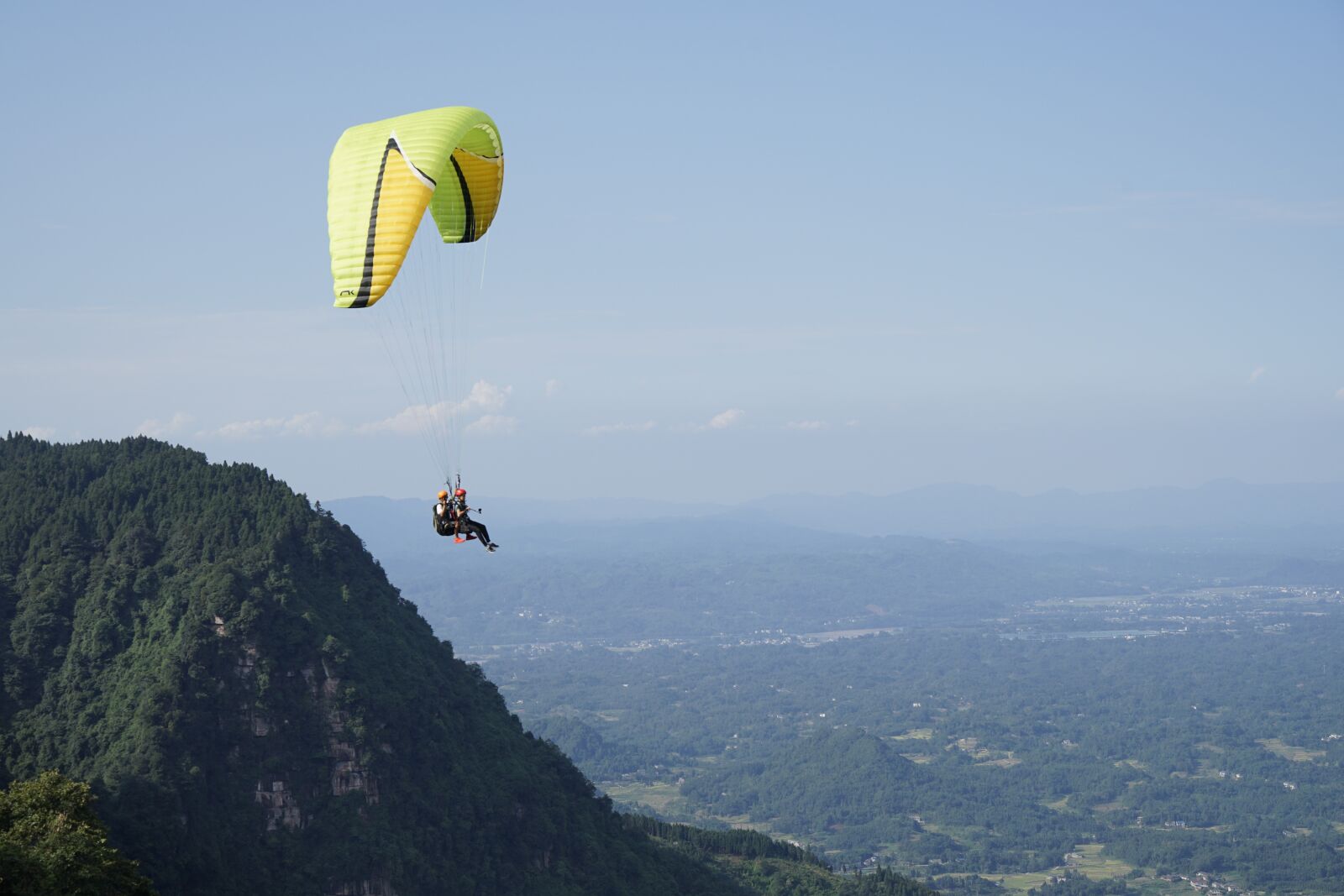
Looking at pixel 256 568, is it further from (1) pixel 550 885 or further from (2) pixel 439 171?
(2) pixel 439 171

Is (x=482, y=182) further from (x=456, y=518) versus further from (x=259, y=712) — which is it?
(x=259, y=712)

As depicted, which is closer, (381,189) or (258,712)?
(381,189)

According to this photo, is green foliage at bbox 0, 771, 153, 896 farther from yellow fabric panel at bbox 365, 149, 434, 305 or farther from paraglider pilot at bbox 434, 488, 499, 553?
yellow fabric panel at bbox 365, 149, 434, 305

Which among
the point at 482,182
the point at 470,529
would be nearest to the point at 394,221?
the point at 482,182

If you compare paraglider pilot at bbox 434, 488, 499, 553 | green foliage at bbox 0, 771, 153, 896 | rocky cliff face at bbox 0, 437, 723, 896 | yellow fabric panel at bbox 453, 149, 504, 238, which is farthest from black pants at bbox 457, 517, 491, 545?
rocky cliff face at bbox 0, 437, 723, 896

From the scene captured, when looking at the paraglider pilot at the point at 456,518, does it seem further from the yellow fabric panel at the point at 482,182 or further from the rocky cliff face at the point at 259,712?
the rocky cliff face at the point at 259,712

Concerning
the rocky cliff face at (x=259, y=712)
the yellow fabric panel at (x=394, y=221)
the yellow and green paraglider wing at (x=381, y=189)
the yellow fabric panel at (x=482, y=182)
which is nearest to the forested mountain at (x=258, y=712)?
the rocky cliff face at (x=259, y=712)

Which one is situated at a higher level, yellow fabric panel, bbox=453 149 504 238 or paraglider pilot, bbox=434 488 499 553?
yellow fabric panel, bbox=453 149 504 238
